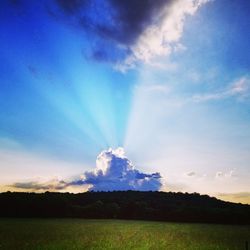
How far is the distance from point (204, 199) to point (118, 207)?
39.6 metres

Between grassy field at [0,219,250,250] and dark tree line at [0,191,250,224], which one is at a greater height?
dark tree line at [0,191,250,224]

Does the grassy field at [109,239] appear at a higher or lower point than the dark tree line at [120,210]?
lower

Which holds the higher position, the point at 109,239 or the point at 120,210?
the point at 120,210

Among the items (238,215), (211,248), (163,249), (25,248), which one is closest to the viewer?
(25,248)

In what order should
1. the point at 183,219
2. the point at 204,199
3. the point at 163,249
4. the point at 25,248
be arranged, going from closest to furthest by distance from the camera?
the point at 25,248, the point at 163,249, the point at 183,219, the point at 204,199

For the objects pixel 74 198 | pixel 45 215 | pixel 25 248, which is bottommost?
pixel 25 248

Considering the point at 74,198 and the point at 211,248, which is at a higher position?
the point at 74,198

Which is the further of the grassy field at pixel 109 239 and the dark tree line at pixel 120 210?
the dark tree line at pixel 120 210

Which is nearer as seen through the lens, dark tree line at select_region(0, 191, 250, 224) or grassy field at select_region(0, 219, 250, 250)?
grassy field at select_region(0, 219, 250, 250)

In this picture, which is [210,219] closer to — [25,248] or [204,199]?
[204,199]

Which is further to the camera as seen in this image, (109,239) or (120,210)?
(120,210)

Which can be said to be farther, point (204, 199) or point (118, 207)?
point (204, 199)

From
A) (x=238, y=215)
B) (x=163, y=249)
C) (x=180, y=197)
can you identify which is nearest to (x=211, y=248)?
(x=163, y=249)

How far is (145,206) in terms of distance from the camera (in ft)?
334
